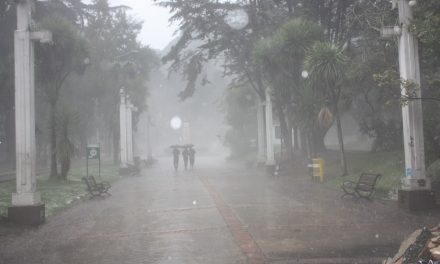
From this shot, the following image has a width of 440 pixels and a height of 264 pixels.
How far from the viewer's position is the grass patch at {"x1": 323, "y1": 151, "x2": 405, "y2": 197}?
14.5 m

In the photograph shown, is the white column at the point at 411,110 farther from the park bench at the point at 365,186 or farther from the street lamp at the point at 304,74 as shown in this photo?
the street lamp at the point at 304,74

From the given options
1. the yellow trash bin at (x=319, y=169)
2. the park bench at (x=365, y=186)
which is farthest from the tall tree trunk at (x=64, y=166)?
the park bench at (x=365, y=186)

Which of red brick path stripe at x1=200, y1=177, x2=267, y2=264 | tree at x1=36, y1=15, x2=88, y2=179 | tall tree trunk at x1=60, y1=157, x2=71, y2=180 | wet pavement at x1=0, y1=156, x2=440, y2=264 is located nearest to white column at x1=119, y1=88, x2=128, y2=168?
tree at x1=36, y1=15, x2=88, y2=179

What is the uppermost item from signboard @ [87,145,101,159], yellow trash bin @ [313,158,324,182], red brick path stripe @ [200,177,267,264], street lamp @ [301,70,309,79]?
street lamp @ [301,70,309,79]

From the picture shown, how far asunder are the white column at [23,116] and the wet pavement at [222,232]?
1.01 m

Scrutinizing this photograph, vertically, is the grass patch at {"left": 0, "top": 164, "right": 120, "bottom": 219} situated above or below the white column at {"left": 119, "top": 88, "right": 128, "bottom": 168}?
below

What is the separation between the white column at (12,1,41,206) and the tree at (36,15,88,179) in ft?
33.2

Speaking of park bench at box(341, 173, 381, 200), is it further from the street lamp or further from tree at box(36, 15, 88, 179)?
tree at box(36, 15, 88, 179)

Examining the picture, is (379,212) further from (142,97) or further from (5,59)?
(142,97)

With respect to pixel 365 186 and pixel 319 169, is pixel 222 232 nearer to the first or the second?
pixel 365 186

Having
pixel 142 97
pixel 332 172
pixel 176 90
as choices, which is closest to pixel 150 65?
pixel 142 97

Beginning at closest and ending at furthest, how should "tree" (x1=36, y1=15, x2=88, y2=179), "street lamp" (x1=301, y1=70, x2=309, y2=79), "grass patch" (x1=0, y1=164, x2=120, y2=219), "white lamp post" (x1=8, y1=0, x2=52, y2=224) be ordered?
"white lamp post" (x1=8, y1=0, x2=52, y2=224), "grass patch" (x1=0, y1=164, x2=120, y2=219), "street lamp" (x1=301, y1=70, x2=309, y2=79), "tree" (x1=36, y1=15, x2=88, y2=179)

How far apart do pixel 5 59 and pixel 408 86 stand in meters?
25.9

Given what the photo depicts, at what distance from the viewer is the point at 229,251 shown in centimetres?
752
